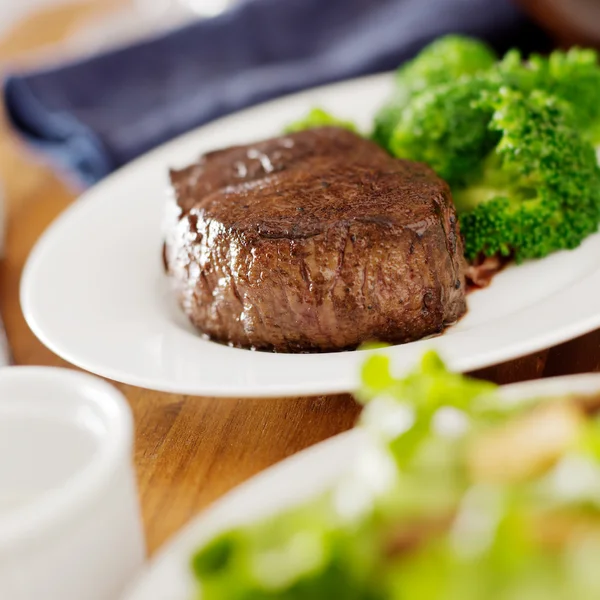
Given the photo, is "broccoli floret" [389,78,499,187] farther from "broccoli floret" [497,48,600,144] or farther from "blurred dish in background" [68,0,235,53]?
"blurred dish in background" [68,0,235,53]

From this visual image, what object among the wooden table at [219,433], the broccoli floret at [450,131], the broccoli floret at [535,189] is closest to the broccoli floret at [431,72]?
the broccoli floret at [450,131]

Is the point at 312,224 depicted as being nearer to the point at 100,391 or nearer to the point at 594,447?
the point at 100,391

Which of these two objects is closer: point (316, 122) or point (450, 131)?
point (450, 131)

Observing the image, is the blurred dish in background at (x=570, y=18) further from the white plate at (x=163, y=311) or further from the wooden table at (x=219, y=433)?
→ the wooden table at (x=219, y=433)

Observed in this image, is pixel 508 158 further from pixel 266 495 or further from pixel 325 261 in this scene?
pixel 266 495

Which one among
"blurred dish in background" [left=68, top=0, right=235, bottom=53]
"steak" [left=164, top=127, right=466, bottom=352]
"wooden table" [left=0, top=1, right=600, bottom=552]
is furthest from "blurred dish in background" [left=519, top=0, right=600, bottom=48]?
"blurred dish in background" [left=68, top=0, right=235, bottom=53]

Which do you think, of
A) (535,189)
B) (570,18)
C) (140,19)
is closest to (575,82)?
(535,189)

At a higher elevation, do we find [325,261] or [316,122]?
[325,261]
